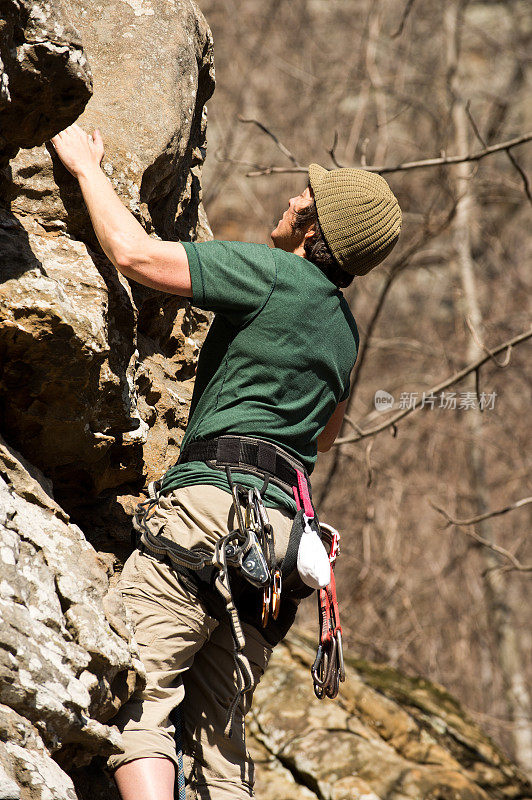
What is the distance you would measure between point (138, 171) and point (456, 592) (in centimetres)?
857

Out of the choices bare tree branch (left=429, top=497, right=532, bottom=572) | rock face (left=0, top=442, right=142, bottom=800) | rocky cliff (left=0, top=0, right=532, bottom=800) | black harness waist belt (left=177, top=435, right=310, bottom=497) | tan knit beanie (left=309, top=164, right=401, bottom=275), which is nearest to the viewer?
rock face (left=0, top=442, right=142, bottom=800)

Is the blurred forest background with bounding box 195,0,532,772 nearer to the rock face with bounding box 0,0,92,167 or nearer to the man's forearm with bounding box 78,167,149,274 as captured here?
the man's forearm with bounding box 78,167,149,274

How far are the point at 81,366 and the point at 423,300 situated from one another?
10.2 m

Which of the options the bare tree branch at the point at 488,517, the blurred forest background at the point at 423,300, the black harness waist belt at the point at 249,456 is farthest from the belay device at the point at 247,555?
the blurred forest background at the point at 423,300

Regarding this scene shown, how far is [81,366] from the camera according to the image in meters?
2.57

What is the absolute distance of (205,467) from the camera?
8.80 ft

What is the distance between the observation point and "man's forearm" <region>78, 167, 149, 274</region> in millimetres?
2562

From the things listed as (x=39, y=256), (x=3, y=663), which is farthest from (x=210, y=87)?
(x=3, y=663)

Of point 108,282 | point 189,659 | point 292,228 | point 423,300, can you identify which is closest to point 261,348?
point 292,228

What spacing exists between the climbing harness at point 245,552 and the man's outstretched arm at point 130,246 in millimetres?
513

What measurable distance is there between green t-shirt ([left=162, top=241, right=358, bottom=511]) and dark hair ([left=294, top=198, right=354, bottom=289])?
2.7 inches

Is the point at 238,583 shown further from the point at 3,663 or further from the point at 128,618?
the point at 3,663

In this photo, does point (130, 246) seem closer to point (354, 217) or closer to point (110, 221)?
point (110, 221)

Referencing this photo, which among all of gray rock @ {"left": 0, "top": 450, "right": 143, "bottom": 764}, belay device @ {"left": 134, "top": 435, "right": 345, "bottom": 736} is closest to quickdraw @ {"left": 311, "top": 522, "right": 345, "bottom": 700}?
belay device @ {"left": 134, "top": 435, "right": 345, "bottom": 736}
